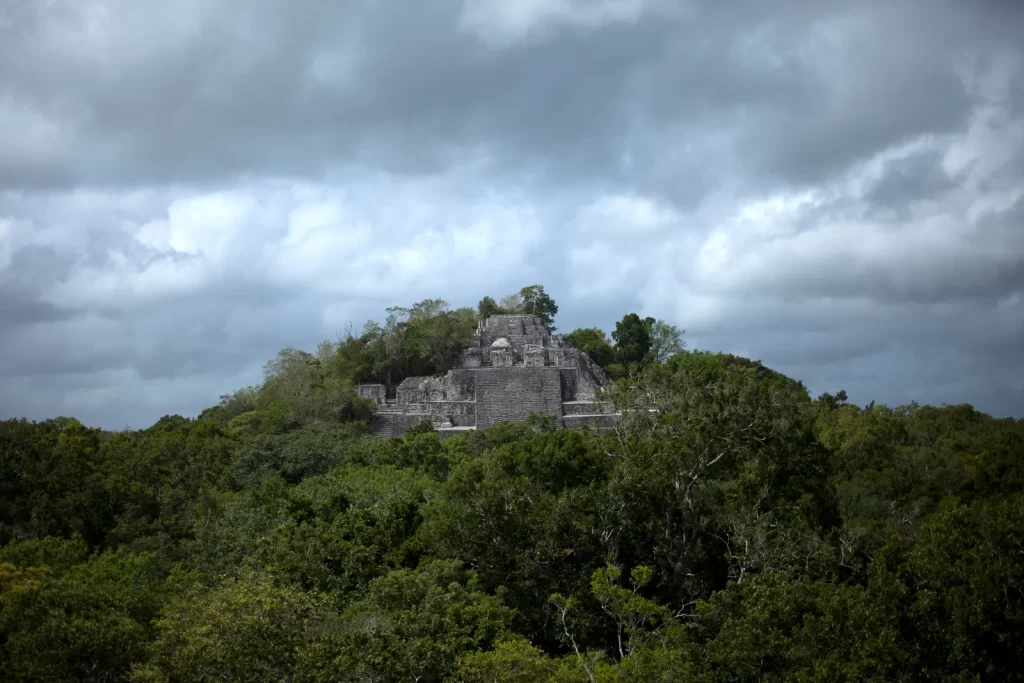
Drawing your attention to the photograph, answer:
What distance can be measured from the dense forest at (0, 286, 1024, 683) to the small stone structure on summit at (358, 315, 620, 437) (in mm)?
14439

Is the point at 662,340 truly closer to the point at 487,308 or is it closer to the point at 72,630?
the point at 487,308

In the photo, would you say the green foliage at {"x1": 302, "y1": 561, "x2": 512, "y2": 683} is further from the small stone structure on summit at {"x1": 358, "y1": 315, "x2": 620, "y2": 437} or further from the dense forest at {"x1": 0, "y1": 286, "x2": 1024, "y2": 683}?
the small stone structure on summit at {"x1": 358, "y1": 315, "x2": 620, "y2": 437}

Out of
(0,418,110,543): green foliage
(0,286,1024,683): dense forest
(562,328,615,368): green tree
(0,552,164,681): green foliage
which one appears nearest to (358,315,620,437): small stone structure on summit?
(562,328,615,368): green tree

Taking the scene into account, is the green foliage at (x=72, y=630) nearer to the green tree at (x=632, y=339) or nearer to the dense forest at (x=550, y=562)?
the dense forest at (x=550, y=562)

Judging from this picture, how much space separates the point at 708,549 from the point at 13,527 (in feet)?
42.2

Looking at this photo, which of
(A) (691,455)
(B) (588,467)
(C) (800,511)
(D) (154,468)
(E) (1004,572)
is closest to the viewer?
(E) (1004,572)

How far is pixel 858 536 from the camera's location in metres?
19.1

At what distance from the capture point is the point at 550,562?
16547 millimetres

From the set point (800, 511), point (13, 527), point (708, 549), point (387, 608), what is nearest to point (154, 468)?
point (13, 527)

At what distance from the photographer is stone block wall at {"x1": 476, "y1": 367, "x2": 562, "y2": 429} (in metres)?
38.5

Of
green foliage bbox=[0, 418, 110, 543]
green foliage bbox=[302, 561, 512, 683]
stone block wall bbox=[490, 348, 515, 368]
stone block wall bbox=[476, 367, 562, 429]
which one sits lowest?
green foliage bbox=[302, 561, 512, 683]

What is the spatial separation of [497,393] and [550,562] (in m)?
22.8

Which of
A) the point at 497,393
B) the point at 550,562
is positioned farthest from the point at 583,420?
the point at 550,562

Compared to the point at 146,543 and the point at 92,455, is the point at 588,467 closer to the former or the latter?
the point at 146,543
